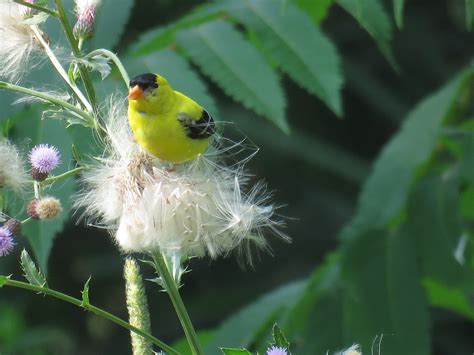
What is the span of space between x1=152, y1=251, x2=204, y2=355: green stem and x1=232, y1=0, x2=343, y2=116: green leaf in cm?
86

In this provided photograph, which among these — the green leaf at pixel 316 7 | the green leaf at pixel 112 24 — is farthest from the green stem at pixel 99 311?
the green leaf at pixel 316 7

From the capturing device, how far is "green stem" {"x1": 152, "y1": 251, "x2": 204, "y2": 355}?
140cm

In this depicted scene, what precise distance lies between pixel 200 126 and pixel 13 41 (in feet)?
1.42

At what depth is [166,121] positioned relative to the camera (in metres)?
2.07

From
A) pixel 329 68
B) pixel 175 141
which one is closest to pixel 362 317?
pixel 329 68

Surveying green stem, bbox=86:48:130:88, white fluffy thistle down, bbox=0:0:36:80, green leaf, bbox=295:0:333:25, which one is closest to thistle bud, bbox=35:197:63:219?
green stem, bbox=86:48:130:88

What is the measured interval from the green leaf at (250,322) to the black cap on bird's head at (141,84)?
2.92 ft

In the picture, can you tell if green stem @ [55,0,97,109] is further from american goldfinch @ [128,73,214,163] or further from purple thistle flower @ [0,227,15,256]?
american goldfinch @ [128,73,214,163]

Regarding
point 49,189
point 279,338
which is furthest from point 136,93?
point 279,338

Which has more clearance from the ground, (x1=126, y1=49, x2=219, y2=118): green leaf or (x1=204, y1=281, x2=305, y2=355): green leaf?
(x1=126, y1=49, x2=219, y2=118): green leaf

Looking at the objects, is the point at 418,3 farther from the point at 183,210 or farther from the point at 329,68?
the point at 183,210

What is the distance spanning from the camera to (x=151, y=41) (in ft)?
8.00

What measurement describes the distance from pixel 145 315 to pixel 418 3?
16.0 feet

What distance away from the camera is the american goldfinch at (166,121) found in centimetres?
194
